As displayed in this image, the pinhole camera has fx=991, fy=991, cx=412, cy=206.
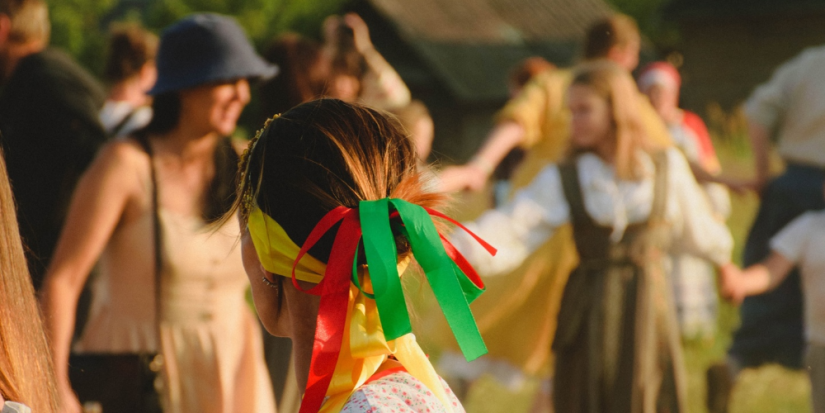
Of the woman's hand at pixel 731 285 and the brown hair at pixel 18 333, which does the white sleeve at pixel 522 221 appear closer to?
the woman's hand at pixel 731 285

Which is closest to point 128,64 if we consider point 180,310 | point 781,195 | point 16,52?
point 16,52

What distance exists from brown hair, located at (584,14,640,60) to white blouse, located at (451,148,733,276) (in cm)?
140

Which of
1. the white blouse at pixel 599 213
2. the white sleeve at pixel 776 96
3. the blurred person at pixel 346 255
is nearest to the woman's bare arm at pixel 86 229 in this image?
the blurred person at pixel 346 255

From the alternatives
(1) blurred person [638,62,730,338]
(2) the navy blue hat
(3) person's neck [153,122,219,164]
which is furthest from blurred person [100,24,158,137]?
(1) blurred person [638,62,730,338]

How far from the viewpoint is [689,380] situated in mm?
6684

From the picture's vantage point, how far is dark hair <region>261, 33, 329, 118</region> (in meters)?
4.25

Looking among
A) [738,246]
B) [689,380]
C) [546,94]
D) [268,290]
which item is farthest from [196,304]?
[738,246]

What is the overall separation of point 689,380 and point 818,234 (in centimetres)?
256

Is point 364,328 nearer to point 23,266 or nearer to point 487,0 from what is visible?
point 23,266

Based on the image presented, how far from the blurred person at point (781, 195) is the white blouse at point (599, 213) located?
44.5 inches

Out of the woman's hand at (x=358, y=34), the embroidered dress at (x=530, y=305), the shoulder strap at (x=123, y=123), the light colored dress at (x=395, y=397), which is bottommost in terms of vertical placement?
the embroidered dress at (x=530, y=305)

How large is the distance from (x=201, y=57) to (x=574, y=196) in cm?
189

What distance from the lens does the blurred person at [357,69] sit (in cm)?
471

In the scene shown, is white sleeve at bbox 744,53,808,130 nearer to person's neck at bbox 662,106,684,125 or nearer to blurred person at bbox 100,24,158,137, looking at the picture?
person's neck at bbox 662,106,684,125
